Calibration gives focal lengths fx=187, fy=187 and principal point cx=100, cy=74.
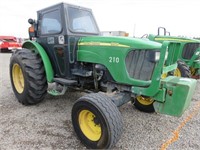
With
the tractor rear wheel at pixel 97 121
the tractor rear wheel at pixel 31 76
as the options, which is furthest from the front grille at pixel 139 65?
the tractor rear wheel at pixel 31 76

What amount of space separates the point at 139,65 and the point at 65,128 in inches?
64.5

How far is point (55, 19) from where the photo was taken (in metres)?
3.79

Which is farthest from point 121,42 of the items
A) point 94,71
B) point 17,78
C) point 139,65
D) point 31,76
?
point 17,78

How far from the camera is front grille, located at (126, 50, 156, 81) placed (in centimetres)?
286

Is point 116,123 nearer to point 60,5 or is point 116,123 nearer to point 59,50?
point 59,50

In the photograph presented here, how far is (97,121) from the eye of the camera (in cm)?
264

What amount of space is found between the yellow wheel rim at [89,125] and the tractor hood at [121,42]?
1157mm

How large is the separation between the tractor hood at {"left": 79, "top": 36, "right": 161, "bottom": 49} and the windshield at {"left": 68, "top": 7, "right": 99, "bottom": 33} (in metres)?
0.39

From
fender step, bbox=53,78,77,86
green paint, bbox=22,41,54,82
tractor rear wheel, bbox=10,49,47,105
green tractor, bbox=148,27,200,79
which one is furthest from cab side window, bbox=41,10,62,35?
green tractor, bbox=148,27,200,79

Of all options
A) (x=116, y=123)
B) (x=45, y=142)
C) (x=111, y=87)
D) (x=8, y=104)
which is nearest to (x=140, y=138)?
(x=116, y=123)

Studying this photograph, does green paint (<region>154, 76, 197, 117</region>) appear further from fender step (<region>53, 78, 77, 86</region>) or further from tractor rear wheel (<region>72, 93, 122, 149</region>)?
fender step (<region>53, 78, 77, 86</region>)

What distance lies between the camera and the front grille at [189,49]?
21.4ft

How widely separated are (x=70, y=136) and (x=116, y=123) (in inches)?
35.9

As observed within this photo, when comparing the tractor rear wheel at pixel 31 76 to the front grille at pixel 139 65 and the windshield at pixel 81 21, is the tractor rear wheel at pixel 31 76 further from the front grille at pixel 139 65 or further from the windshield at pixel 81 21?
the front grille at pixel 139 65
